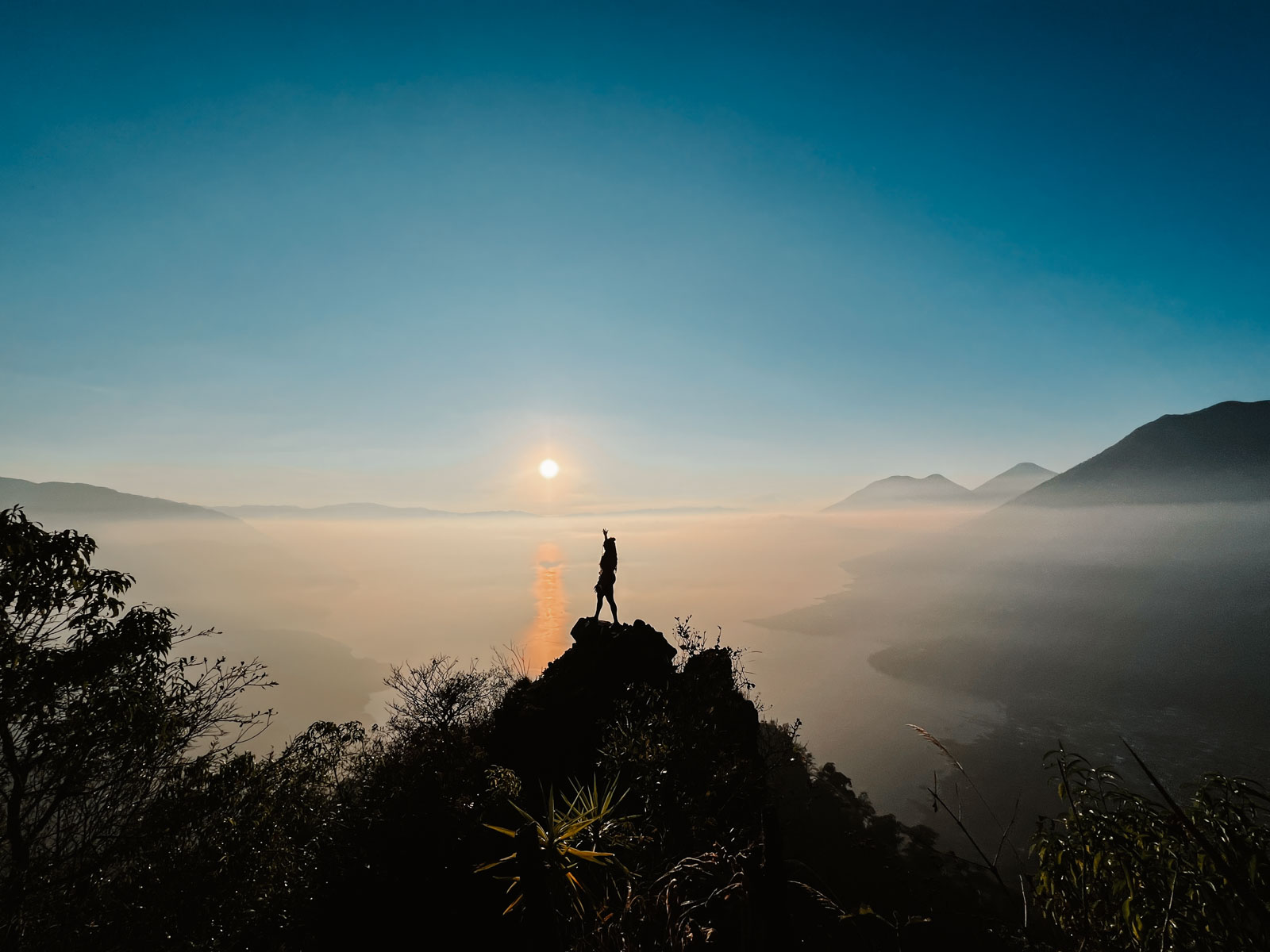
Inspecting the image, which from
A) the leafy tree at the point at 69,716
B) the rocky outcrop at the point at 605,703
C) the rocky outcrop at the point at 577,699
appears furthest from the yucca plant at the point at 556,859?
the rocky outcrop at the point at 577,699

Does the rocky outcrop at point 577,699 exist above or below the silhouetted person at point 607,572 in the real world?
below

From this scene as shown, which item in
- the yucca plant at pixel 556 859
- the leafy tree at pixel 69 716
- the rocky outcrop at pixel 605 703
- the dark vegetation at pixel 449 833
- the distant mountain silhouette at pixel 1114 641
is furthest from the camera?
the distant mountain silhouette at pixel 1114 641

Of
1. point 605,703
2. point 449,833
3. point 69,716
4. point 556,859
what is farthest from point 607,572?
point 556,859

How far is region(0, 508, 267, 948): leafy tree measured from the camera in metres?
8.20

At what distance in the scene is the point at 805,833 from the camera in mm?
31031

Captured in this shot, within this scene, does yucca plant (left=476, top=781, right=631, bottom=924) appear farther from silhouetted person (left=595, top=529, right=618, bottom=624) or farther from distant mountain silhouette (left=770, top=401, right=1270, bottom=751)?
distant mountain silhouette (left=770, top=401, right=1270, bottom=751)

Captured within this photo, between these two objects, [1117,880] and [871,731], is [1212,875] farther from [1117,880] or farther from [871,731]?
[871,731]

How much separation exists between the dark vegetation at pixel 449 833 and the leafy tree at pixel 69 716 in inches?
1.8

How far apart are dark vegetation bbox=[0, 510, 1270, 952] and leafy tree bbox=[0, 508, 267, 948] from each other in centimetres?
4

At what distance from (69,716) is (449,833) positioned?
37.5ft

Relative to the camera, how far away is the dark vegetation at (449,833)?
4.93m

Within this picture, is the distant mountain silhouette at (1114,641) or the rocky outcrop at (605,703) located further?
the distant mountain silhouette at (1114,641)

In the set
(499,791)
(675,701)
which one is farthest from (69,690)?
(675,701)

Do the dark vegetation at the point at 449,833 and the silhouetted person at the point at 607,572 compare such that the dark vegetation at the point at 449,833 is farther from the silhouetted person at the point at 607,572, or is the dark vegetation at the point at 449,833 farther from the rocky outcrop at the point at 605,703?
the silhouetted person at the point at 607,572
